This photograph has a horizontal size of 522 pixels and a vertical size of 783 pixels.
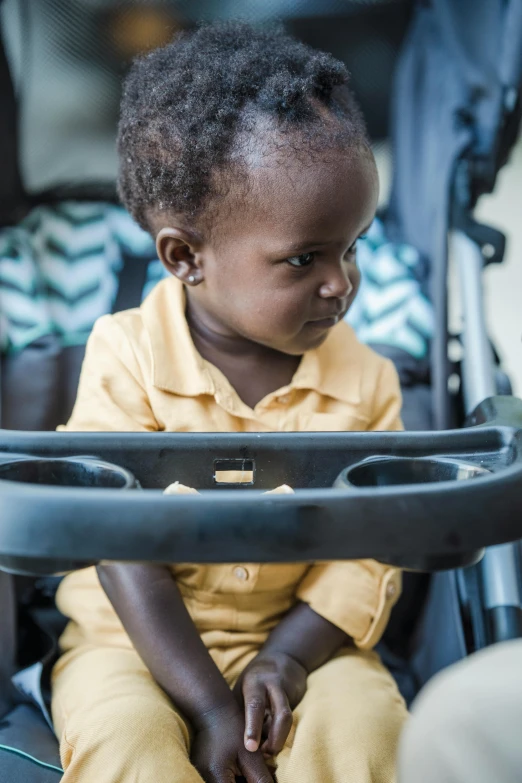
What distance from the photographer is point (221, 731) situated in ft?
2.54

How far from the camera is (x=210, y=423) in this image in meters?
0.90

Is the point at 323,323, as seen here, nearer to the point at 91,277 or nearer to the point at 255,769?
the point at 255,769

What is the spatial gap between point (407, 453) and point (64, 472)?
257 millimetres

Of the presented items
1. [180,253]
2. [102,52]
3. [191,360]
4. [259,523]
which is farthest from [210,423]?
[102,52]

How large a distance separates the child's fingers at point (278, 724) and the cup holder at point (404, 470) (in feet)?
0.78

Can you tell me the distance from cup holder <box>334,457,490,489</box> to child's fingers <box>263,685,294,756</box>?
24cm

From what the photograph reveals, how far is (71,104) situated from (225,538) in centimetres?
100

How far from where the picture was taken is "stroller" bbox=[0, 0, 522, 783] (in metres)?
0.52

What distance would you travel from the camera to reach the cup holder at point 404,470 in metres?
0.65

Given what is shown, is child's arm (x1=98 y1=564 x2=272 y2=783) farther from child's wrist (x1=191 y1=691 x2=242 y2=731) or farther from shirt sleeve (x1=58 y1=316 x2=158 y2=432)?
shirt sleeve (x1=58 y1=316 x2=158 y2=432)

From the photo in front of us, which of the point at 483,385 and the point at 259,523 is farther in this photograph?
the point at 483,385

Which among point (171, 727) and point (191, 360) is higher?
point (191, 360)

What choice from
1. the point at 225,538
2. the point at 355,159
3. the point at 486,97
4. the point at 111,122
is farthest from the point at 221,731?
the point at 111,122

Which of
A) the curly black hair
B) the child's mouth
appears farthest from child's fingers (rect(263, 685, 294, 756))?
the curly black hair
